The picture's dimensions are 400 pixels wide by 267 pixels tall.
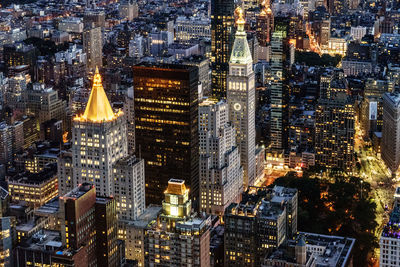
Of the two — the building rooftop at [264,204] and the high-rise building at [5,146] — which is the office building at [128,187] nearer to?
the building rooftop at [264,204]

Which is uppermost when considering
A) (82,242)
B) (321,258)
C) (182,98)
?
(182,98)

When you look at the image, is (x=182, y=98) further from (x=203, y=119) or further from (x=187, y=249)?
(x=187, y=249)

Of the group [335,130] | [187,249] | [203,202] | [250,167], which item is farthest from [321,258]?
[335,130]

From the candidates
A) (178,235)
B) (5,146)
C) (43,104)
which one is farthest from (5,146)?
(178,235)

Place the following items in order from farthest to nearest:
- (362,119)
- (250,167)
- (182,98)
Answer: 1. (362,119)
2. (250,167)
3. (182,98)

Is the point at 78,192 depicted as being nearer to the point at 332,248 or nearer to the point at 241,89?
the point at 332,248

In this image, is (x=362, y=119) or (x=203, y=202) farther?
(x=362, y=119)
